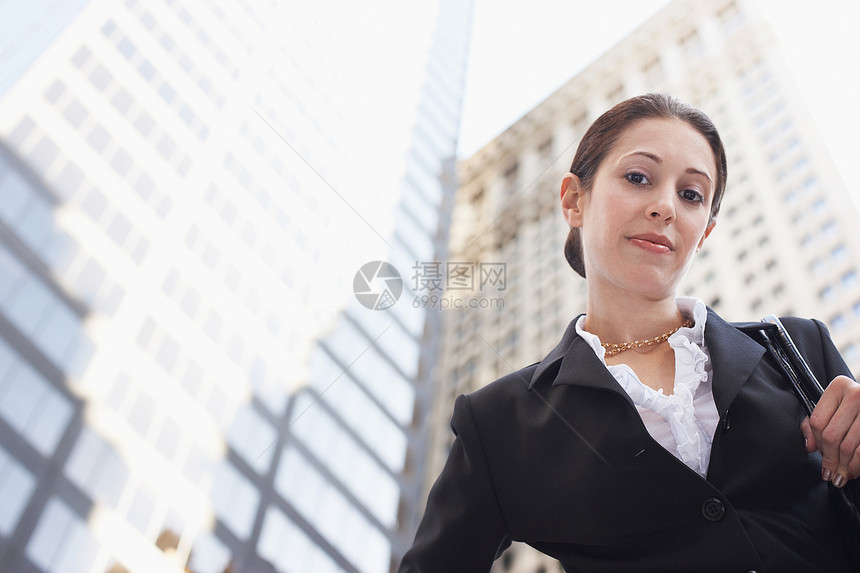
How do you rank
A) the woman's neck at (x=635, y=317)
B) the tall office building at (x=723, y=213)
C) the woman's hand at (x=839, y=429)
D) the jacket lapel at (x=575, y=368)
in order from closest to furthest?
1. the woman's hand at (x=839, y=429)
2. the jacket lapel at (x=575, y=368)
3. the woman's neck at (x=635, y=317)
4. the tall office building at (x=723, y=213)

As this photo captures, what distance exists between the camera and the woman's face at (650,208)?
685 mm

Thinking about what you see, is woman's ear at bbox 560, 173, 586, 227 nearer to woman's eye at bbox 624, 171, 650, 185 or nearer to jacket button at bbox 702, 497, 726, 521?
woman's eye at bbox 624, 171, 650, 185

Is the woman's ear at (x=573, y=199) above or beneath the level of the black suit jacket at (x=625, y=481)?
above

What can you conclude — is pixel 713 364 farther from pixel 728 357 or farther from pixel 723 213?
pixel 723 213

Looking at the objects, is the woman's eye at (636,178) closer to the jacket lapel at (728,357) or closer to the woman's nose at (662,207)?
the woman's nose at (662,207)

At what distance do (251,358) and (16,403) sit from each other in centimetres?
386

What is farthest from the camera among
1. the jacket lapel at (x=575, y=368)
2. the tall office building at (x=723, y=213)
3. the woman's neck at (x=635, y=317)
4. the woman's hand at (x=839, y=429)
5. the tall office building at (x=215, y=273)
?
the tall office building at (x=215, y=273)

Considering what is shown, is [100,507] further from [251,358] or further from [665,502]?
[665,502]

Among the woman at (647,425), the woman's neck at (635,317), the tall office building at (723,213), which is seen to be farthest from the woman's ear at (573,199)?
the tall office building at (723,213)

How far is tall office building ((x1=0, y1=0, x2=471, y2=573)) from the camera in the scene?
6.13ft

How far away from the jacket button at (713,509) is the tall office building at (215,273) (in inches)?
24.2

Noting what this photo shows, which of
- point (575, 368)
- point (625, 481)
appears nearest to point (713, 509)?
point (625, 481)

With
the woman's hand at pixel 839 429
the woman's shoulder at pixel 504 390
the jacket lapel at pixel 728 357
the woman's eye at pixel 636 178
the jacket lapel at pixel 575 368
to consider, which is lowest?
the woman's hand at pixel 839 429

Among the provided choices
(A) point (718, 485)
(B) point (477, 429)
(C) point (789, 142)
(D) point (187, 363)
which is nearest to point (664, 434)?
(A) point (718, 485)
